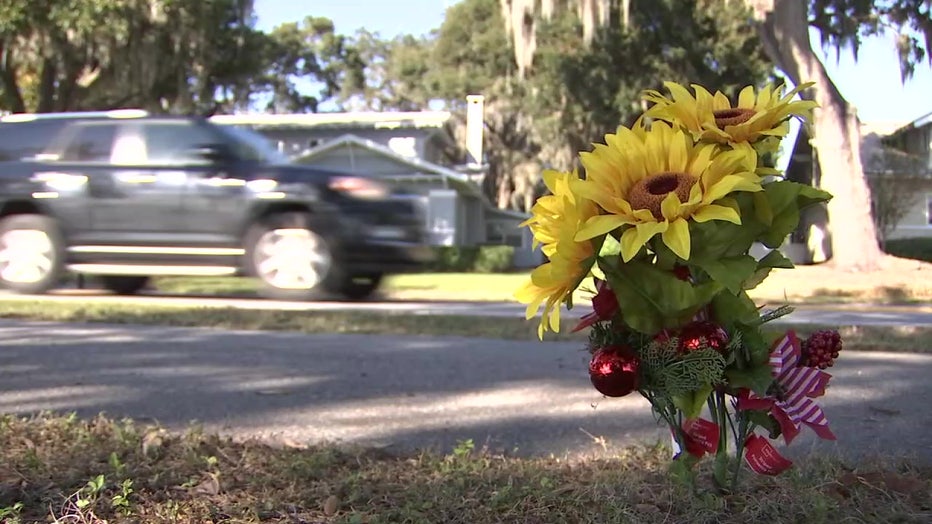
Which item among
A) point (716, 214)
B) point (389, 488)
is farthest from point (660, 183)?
point (389, 488)

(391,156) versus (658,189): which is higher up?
(391,156)

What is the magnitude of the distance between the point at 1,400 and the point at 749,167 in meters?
3.70

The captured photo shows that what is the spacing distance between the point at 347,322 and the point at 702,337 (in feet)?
16.7

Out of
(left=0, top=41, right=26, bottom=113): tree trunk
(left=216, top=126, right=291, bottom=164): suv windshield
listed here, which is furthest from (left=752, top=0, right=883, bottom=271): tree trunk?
(left=0, top=41, right=26, bottom=113): tree trunk

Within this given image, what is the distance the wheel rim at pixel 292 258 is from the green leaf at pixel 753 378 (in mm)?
6564

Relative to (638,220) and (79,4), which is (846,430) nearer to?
(638,220)

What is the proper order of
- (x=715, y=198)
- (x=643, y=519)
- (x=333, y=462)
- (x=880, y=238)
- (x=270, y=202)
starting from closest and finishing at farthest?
(x=715, y=198) → (x=643, y=519) → (x=333, y=462) → (x=270, y=202) → (x=880, y=238)

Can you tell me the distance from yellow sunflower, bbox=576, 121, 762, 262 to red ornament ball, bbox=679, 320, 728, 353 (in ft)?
0.84

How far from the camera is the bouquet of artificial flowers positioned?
1.90m

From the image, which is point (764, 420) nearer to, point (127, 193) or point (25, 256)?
point (127, 193)

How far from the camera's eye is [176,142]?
8398mm

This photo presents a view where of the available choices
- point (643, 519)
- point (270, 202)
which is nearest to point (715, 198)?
point (643, 519)

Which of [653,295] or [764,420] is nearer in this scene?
[653,295]

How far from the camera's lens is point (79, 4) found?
66.8 ft
